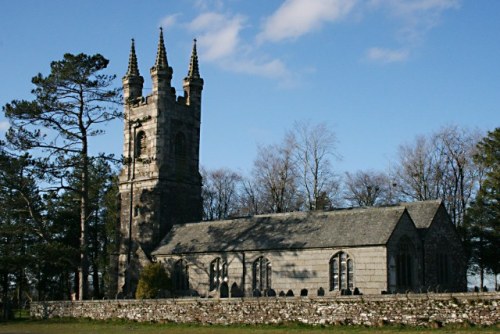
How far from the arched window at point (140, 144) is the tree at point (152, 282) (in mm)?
9909

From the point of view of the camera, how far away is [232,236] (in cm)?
4828

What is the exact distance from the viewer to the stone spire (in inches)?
2227

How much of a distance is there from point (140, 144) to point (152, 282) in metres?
12.1

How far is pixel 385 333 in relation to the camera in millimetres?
27594

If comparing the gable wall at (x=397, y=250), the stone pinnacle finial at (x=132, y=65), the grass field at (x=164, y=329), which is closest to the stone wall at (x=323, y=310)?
the grass field at (x=164, y=329)

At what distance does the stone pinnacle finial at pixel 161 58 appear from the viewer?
5416 cm

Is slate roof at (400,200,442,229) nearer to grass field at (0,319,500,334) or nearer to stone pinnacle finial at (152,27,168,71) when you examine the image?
grass field at (0,319,500,334)

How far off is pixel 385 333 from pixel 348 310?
440cm

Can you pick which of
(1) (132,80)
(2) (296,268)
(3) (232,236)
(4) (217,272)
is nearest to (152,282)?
(4) (217,272)

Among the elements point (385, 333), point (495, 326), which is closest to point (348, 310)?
point (385, 333)

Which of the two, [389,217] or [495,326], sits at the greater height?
[389,217]

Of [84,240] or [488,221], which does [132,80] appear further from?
[488,221]

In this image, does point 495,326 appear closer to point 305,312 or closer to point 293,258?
point 305,312

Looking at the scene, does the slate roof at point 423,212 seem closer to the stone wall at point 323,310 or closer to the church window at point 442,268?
the church window at point 442,268
